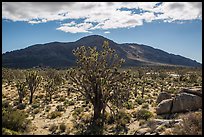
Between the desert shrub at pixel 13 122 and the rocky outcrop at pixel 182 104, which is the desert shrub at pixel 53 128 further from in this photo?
the rocky outcrop at pixel 182 104

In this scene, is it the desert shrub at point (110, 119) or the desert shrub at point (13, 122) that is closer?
the desert shrub at point (13, 122)

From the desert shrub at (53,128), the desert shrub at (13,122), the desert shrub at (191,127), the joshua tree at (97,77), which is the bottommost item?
the desert shrub at (53,128)

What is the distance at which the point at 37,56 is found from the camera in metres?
188

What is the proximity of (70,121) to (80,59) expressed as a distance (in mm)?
4182

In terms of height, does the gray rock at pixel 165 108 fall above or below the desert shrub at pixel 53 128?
above

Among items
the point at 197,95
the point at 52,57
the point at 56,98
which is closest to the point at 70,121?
the point at 197,95

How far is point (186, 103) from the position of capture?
18.9m

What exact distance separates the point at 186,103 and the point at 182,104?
26 cm

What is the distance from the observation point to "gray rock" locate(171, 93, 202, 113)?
18.7 m

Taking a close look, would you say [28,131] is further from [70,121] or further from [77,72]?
[77,72]

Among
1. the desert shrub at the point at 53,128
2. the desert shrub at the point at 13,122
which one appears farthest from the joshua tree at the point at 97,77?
the desert shrub at the point at 13,122

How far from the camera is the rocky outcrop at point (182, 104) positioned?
18.7 metres

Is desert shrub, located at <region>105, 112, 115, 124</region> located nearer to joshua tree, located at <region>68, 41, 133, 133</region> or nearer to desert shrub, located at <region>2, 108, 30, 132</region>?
joshua tree, located at <region>68, 41, 133, 133</region>

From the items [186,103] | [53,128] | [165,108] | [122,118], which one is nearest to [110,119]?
[122,118]
